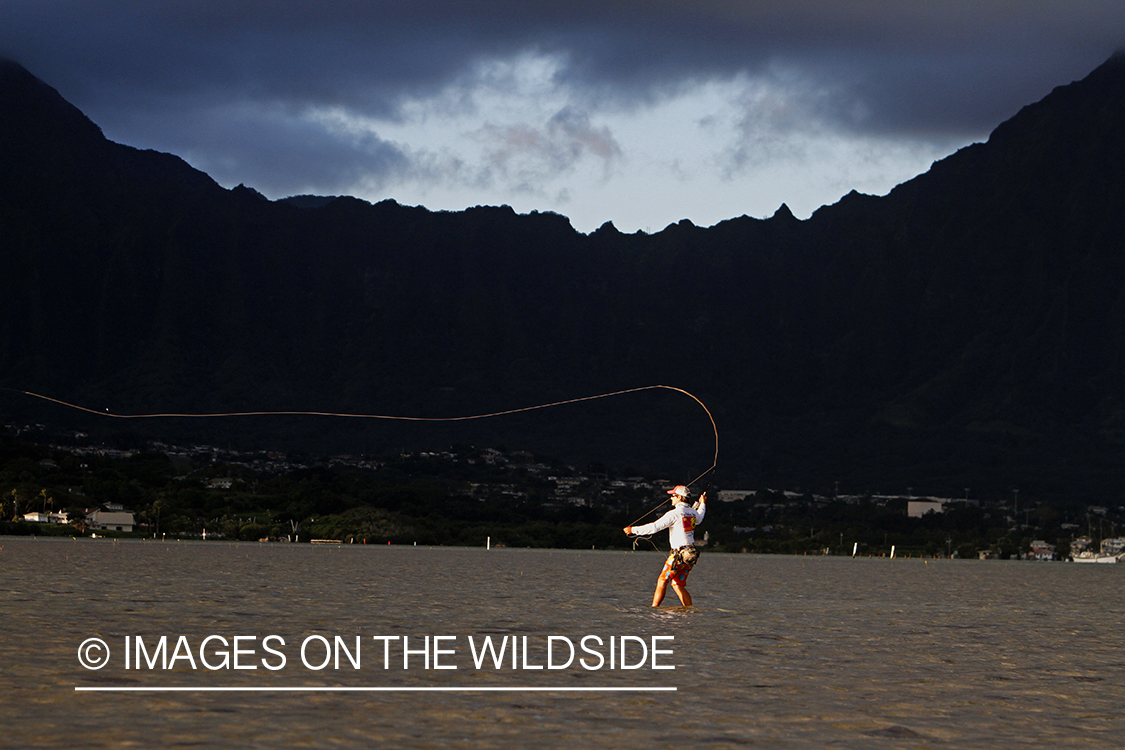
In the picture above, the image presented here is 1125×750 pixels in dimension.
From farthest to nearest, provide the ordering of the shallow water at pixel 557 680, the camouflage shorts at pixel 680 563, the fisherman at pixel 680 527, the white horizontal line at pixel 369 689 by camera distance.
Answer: the camouflage shorts at pixel 680 563 → the fisherman at pixel 680 527 → the white horizontal line at pixel 369 689 → the shallow water at pixel 557 680

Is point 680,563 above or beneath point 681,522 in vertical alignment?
beneath

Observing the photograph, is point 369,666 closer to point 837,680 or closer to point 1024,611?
point 837,680

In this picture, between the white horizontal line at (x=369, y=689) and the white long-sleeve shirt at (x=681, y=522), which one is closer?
the white horizontal line at (x=369, y=689)

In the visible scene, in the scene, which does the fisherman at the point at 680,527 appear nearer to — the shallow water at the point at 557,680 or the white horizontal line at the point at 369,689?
the shallow water at the point at 557,680

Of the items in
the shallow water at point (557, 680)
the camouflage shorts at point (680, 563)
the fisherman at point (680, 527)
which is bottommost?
the shallow water at point (557, 680)

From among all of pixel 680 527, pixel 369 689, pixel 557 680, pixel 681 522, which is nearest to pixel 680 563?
pixel 680 527

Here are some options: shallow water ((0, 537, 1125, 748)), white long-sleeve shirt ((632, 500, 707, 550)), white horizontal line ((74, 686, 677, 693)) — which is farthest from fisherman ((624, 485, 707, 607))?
white horizontal line ((74, 686, 677, 693))

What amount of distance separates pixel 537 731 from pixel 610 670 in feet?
21.5

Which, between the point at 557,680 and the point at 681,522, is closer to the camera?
the point at 557,680

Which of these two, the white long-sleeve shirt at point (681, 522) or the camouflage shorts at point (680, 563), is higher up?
the white long-sleeve shirt at point (681, 522)

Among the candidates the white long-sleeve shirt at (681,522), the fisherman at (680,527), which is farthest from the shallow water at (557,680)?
the white long-sleeve shirt at (681,522)

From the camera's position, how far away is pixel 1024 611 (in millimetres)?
51125

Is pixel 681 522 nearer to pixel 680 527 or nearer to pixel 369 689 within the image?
pixel 680 527

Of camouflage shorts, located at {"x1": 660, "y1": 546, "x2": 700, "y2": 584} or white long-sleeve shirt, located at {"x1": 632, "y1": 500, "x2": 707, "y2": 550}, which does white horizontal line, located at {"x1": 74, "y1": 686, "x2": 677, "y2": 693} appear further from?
camouflage shorts, located at {"x1": 660, "y1": 546, "x2": 700, "y2": 584}
